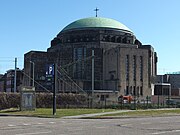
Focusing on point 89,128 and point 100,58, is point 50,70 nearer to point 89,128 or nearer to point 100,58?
point 89,128

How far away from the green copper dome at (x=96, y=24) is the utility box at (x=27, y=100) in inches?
2894

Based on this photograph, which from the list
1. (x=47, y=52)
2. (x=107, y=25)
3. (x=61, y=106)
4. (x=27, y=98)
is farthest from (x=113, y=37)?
(x=27, y=98)

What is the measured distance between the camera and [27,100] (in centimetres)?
4484

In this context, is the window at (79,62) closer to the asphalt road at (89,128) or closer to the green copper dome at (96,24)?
the green copper dome at (96,24)

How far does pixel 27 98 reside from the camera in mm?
45156

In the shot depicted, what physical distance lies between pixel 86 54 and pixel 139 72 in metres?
16.6

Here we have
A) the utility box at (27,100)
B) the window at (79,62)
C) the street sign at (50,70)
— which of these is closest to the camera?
the street sign at (50,70)

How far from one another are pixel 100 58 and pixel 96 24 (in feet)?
37.4

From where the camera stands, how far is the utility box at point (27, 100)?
146ft

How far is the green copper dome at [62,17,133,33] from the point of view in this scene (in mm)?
117750

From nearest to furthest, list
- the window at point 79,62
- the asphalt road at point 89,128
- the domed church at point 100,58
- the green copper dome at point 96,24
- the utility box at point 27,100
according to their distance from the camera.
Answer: the asphalt road at point 89,128, the utility box at point 27,100, the domed church at point 100,58, the window at point 79,62, the green copper dome at point 96,24

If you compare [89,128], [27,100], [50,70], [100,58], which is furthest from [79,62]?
[89,128]

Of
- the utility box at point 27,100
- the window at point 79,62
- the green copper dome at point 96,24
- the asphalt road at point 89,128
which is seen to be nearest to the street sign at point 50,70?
the utility box at point 27,100

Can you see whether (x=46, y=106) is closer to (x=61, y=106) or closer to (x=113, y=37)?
(x=61, y=106)
